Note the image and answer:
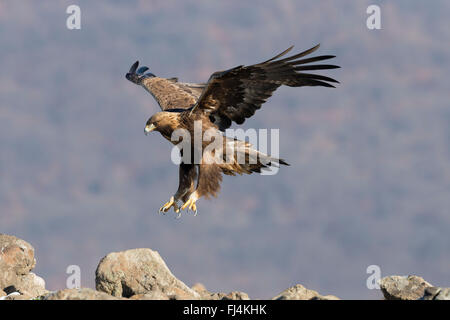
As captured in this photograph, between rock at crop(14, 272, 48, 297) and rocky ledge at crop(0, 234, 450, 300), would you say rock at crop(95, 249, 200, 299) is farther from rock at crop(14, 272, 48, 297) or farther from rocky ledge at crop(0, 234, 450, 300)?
rock at crop(14, 272, 48, 297)

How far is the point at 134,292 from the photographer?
11.9 m

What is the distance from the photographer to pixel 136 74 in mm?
17547

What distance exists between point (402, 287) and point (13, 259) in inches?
322

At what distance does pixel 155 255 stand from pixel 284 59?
14.6 feet

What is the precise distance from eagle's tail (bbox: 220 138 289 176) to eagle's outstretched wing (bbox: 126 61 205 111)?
1.91 m

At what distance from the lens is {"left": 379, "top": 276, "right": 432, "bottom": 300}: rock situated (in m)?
10.9

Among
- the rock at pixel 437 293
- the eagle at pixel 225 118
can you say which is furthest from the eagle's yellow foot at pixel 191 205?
the rock at pixel 437 293

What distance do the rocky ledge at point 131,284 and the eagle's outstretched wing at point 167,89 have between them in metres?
3.73

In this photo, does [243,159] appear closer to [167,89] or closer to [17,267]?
[167,89]

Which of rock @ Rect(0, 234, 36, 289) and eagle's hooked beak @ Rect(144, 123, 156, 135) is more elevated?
eagle's hooked beak @ Rect(144, 123, 156, 135)

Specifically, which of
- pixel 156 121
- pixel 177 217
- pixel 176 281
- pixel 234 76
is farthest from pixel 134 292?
pixel 234 76

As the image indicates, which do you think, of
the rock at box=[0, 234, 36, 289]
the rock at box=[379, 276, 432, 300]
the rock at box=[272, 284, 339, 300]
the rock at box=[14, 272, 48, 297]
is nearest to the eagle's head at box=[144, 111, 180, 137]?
the rock at box=[272, 284, 339, 300]
